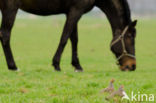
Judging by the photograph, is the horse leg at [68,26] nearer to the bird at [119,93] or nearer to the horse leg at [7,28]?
the horse leg at [7,28]

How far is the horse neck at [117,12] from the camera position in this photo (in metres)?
11.5

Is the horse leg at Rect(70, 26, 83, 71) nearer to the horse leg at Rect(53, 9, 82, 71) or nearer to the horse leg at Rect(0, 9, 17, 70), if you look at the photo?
the horse leg at Rect(53, 9, 82, 71)

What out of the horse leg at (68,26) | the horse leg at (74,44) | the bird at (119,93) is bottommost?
the horse leg at (74,44)

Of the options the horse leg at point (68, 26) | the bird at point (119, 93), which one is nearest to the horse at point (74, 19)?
the horse leg at point (68, 26)

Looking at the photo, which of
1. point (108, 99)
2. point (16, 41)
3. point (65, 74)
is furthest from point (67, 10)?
point (16, 41)

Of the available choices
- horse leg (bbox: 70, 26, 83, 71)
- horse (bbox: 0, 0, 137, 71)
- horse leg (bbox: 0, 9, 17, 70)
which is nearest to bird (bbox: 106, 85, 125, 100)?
horse (bbox: 0, 0, 137, 71)

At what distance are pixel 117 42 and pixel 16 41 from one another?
22731 millimetres

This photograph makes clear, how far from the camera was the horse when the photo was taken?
409 inches

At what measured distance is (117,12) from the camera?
11.6 m

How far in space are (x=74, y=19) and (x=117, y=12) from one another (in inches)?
66.8

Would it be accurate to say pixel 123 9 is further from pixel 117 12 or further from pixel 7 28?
pixel 7 28

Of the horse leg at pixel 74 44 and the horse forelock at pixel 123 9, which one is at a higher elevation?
the horse forelock at pixel 123 9

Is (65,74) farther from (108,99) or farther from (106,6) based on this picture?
(108,99)

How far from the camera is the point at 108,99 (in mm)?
6000
